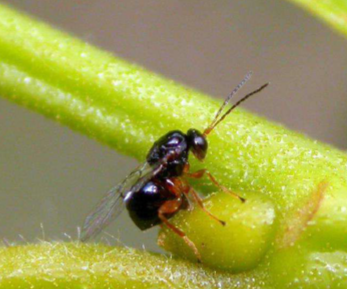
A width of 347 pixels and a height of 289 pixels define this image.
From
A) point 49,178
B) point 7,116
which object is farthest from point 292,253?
point 7,116

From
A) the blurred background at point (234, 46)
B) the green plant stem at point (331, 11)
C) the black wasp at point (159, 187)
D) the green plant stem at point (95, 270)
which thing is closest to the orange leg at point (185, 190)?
the black wasp at point (159, 187)

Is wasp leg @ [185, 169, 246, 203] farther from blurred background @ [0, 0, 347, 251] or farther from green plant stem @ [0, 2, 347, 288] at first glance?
blurred background @ [0, 0, 347, 251]

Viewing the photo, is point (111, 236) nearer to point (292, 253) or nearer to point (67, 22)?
point (292, 253)

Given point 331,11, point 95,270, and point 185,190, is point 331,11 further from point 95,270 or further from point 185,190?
point 95,270

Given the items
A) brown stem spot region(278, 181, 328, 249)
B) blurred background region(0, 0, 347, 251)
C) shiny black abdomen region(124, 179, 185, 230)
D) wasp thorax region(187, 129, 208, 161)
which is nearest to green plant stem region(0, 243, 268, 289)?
brown stem spot region(278, 181, 328, 249)

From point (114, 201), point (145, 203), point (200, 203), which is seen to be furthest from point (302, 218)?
point (114, 201)

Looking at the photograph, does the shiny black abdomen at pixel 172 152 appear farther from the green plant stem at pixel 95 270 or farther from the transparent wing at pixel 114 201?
the green plant stem at pixel 95 270

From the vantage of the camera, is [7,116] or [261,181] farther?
[7,116]
